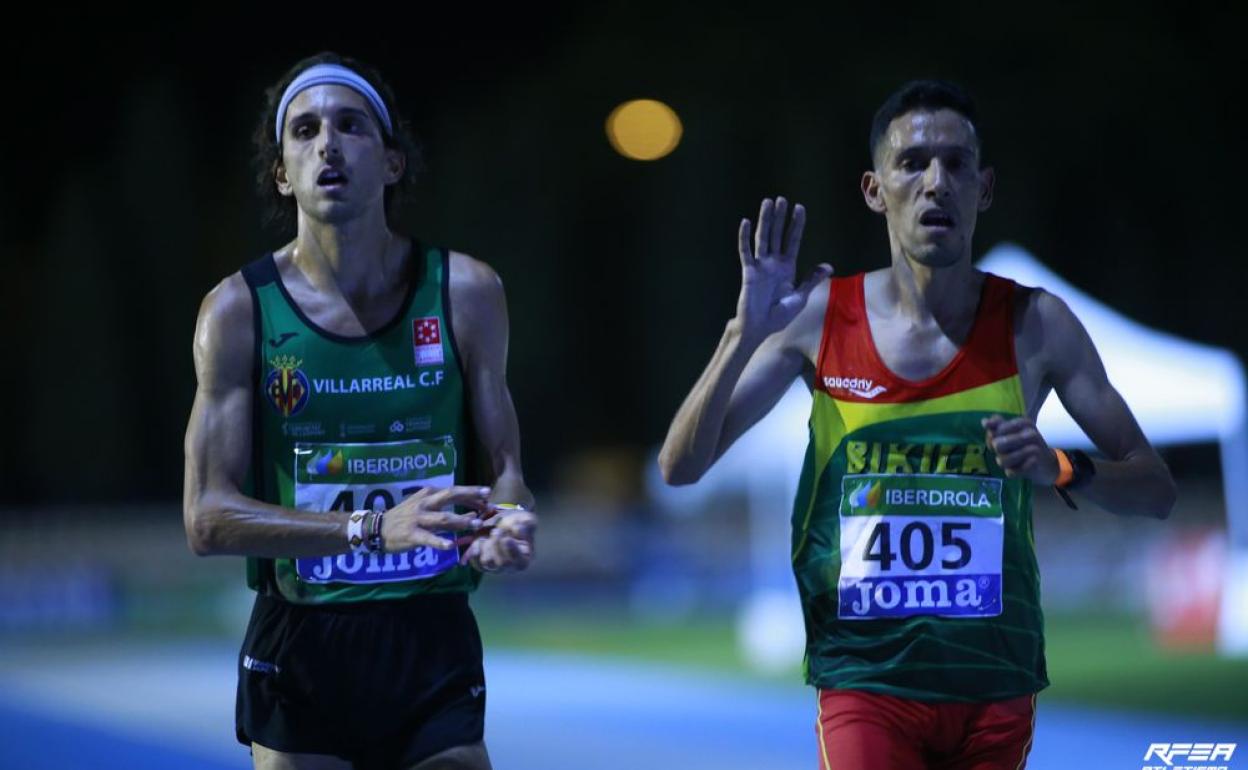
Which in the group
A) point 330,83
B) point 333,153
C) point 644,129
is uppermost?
point 644,129

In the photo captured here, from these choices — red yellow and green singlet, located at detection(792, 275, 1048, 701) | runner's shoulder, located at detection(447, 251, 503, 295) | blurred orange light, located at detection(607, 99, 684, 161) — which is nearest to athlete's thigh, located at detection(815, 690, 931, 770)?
red yellow and green singlet, located at detection(792, 275, 1048, 701)

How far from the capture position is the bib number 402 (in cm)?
397

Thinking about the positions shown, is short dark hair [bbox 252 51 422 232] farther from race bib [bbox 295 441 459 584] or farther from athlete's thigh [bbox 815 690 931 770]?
athlete's thigh [bbox 815 690 931 770]

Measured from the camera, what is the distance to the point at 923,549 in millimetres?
3973

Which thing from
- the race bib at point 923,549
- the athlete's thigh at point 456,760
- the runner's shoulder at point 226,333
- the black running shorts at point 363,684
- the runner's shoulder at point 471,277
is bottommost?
the athlete's thigh at point 456,760

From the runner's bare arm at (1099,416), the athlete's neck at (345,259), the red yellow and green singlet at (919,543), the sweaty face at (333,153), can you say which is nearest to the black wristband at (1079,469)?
the runner's bare arm at (1099,416)

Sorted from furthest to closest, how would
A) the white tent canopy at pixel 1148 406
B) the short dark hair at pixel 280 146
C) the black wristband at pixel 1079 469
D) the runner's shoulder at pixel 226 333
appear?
the white tent canopy at pixel 1148 406 < the short dark hair at pixel 280 146 < the runner's shoulder at pixel 226 333 < the black wristband at pixel 1079 469

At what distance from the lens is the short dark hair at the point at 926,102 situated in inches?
165

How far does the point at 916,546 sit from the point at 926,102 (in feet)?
3.51

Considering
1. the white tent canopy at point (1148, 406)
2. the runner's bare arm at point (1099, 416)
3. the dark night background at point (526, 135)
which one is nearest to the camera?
the runner's bare arm at point (1099, 416)

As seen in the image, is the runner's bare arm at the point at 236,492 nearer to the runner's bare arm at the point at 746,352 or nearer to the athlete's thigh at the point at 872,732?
the runner's bare arm at the point at 746,352

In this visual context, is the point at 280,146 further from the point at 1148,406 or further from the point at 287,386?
the point at 1148,406

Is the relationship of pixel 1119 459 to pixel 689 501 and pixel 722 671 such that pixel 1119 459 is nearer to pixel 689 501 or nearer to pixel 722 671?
pixel 722 671

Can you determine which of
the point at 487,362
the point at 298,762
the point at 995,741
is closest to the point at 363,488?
the point at 487,362
